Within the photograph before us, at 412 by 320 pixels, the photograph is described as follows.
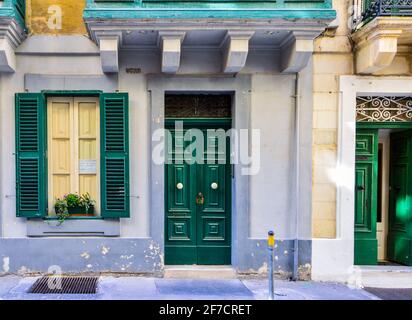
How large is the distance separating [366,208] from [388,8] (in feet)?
11.2

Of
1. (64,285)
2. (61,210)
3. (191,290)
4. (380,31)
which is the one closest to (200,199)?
(191,290)

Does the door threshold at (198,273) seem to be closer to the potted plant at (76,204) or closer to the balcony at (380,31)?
the potted plant at (76,204)

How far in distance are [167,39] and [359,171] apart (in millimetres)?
4129

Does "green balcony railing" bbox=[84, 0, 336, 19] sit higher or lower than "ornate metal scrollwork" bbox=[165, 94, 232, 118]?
higher

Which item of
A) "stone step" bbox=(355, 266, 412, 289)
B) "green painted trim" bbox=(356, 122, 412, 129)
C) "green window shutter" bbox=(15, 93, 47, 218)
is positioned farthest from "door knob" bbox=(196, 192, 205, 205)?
"green painted trim" bbox=(356, 122, 412, 129)

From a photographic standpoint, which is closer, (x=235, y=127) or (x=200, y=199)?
(x=235, y=127)

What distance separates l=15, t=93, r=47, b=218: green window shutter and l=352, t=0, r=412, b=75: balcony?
532cm

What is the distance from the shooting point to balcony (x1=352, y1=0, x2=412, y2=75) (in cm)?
636

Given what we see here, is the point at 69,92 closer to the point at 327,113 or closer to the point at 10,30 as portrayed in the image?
the point at 10,30

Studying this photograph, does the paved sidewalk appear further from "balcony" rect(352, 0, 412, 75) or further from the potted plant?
"balcony" rect(352, 0, 412, 75)

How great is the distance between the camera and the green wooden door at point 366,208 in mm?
7629

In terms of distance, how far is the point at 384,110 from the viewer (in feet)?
24.5

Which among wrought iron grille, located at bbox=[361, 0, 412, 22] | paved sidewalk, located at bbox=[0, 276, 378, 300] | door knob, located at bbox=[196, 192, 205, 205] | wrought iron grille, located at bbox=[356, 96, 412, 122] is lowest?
paved sidewalk, located at bbox=[0, 276, 378, 300]

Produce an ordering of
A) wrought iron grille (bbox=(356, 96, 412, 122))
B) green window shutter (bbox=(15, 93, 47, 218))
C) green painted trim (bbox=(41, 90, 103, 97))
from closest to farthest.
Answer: green window shutter (bbox=(15, 93, 47, 218)) → green painted trim (bbox=(41, 90, 103, 97)) → wrought iron grille (bbox=(356, 96, 412, 122))
